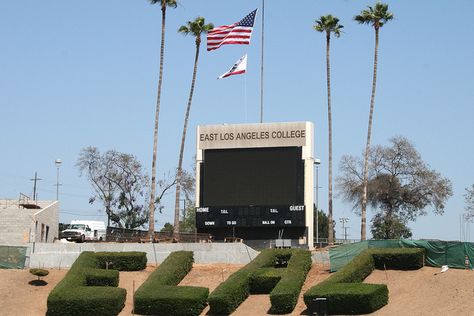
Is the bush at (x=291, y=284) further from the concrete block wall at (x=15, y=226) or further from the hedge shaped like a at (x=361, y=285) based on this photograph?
the concrete block wall at (x=15, y=226)

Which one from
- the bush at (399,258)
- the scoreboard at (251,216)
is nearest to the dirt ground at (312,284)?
the bush at (399,258)

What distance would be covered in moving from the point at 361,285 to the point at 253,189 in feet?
61.0

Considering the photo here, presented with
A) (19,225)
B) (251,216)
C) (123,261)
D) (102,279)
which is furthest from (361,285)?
(19,225)

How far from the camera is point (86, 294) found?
4834 centimetres

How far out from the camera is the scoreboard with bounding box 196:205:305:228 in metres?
60.3

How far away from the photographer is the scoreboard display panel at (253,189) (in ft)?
199

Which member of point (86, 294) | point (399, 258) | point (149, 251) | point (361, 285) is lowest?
point (86, 294)

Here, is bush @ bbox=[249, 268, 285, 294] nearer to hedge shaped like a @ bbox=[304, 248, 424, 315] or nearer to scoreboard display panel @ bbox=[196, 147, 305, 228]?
hedge shaped like a @ bbox=[304, 248, 424, 315]

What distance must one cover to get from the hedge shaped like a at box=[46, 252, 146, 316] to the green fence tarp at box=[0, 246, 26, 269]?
433 cm

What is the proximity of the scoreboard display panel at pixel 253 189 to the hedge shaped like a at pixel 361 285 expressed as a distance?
11104 millimetres

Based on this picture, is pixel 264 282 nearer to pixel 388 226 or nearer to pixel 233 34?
pixel 233 34

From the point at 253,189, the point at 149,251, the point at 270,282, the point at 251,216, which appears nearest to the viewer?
the point at 270,282

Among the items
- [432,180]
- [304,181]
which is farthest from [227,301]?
[432,180]

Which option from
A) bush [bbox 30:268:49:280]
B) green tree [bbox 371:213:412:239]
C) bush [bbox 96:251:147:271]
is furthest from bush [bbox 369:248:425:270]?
green tree [bbox 371:213:412:239]
